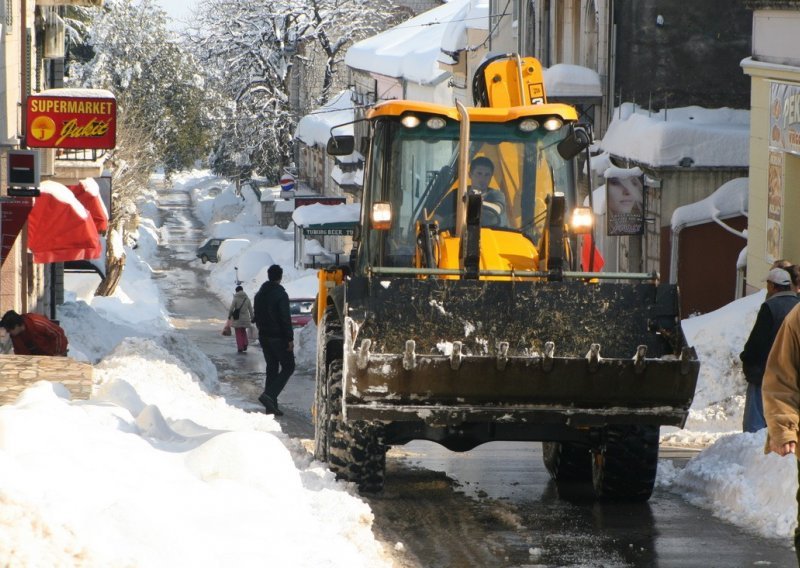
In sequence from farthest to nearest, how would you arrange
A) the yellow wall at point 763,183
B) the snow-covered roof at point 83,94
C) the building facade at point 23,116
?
1. the building facade at point 23,116
2. the snow-covered roof at point 83,94
3. the yellow wall at point 763,183

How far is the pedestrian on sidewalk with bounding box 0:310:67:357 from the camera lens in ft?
44.5

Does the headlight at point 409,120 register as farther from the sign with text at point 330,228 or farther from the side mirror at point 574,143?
the sign with text at point 330,228

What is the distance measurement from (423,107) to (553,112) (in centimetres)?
91

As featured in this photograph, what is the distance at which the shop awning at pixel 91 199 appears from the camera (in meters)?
23.4

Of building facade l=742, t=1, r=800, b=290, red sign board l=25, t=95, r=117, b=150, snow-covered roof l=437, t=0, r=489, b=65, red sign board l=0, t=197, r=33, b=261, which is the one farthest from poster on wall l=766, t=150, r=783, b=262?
snow-covered roof l=437, t=0, r=489, b=65

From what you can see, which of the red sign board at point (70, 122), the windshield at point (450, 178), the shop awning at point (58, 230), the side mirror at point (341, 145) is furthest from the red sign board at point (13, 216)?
the windshield at point (450, 178)

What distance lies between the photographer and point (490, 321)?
8688 mm

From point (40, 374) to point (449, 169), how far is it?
3.91m

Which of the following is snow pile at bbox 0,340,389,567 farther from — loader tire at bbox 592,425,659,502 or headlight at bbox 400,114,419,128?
headlight at bbox 400,114,419,128

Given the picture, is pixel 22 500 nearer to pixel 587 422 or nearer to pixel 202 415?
pixel 587 422

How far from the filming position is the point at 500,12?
35.7 metres

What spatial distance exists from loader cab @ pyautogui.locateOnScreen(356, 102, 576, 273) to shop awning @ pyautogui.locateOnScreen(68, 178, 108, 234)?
14261 mm

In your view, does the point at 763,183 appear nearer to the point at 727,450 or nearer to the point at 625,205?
the point at 625,205

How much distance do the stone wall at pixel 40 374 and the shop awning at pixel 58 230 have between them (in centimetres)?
730
